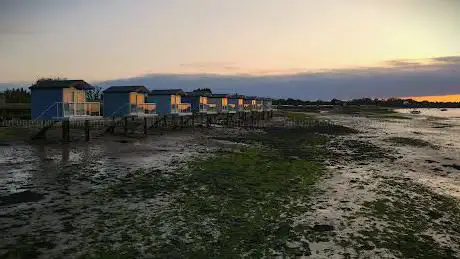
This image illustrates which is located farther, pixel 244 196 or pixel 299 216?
pixel 244 196

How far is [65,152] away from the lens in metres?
25.4

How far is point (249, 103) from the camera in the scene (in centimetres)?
9588

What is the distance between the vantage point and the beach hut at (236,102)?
79031 millimetres

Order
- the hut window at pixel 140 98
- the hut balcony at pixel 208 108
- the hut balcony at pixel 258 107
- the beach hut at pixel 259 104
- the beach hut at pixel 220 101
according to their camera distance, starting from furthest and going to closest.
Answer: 1. the beach hut at pixel 259 104
2. the hut balcony at pixel 258 107
3. the beach hut at pixel 220 101
4. the hut balcony at pixel 208 108
5. the hut window at pixel 140 98

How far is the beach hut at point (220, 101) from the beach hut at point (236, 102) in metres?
3.66

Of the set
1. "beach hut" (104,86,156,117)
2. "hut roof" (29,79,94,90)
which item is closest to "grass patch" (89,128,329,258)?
"hut roof" (29,79,94,90)

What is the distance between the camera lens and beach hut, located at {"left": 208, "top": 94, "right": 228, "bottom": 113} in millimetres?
69062

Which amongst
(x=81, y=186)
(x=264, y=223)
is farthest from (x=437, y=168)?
(x=81, y=186)

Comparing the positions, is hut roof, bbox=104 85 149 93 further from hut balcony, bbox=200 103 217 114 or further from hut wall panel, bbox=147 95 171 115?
hut balcony, bbox=200 103 217 114

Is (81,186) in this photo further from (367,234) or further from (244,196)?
(367,234)

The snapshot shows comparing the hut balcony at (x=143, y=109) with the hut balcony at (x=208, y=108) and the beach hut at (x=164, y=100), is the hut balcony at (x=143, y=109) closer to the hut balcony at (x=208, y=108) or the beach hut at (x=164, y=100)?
the beach hut at (x=164, y=100)

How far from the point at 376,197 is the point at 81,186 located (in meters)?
11.4

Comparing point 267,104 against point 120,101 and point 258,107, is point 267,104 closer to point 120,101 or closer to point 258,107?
point 258,107

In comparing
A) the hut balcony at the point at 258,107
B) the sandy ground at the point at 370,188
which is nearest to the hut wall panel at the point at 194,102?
the sandy ground at the point at 370,188
